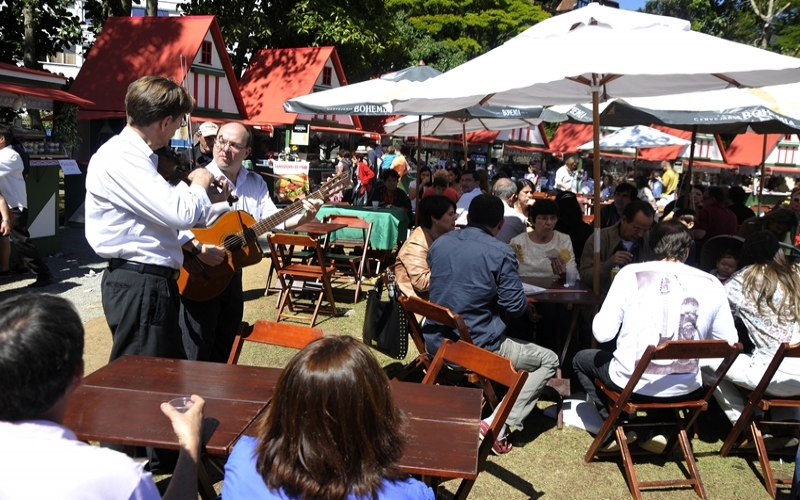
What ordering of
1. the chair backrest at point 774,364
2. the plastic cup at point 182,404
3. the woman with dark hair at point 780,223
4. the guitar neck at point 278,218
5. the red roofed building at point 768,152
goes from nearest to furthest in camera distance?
the plastic cup at point 182,404 < the chair backrest at point 774,364 < the guitar neck at point 278,218 < the woman with dark hair at point 780,223 < the red roofed building at point 768,152

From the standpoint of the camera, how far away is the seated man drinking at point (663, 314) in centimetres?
370

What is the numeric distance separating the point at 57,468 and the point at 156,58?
18.2 meters

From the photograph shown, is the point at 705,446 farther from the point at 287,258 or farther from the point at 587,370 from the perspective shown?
the point at 287,258

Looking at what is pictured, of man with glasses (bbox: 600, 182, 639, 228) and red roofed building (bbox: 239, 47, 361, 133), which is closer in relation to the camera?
man with glasses (bbox: 600, 182, 639, 228)

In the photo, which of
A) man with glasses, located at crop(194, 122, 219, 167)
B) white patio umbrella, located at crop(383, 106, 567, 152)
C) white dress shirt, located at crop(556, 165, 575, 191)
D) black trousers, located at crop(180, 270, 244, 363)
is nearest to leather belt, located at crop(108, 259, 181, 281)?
black trousers, located at crop(180, 270, 244, 363)

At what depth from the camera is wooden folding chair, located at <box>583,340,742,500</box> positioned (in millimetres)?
3439

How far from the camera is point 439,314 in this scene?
12.8ft

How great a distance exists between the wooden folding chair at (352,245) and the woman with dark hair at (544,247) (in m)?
Answer: 2.64

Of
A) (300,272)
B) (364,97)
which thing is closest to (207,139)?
(300,272)

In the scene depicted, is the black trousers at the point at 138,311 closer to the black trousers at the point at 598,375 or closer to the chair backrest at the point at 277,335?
the chair backrest at the point at 277,335

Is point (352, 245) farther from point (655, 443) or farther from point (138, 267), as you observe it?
point (138, 267)

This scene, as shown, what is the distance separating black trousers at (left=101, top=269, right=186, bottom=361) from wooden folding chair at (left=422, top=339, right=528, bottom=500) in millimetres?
1268

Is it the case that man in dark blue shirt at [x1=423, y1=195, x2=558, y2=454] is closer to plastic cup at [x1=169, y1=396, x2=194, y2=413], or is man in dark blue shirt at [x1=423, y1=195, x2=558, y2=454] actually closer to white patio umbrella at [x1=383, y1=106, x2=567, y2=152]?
plastic cup at [x1=169, y1=396, x2=194, y2=413]

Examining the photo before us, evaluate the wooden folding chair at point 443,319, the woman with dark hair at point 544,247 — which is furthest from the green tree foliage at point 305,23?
the wooden folding chair at point 443,319
